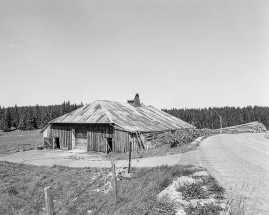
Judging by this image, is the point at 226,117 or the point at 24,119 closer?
the point at 24,119

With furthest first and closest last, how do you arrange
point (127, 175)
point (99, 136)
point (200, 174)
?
point (99, 136) < point (127, 175) < point (200, 174)

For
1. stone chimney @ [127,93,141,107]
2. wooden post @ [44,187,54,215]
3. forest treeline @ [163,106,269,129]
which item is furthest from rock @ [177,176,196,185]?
forest treeline @ [163,106,269,129]

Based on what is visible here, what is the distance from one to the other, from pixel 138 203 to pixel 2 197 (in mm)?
8020

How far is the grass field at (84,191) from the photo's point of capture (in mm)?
7363

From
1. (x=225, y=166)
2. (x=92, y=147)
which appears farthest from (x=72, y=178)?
(x=92, y=147)

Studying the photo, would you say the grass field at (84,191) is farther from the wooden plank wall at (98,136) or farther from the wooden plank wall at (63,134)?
the wooden plank wall at (63,134)

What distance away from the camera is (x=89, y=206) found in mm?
8727

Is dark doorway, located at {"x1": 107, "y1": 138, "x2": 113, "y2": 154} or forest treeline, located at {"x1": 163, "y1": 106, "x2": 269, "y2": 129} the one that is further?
forest treeline, located at {"x1": 163, "y1": 106, "x2": 269, "y2": 129}

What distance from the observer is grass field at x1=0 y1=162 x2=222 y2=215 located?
24.2ft

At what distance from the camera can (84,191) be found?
10922mm

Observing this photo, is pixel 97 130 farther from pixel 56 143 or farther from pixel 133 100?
pixel 133 100

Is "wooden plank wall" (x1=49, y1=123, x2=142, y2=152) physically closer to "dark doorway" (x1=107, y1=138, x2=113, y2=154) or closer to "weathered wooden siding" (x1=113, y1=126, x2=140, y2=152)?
"weathered wooden siding" (x1=113, y1=126, x2=140, y2=152)

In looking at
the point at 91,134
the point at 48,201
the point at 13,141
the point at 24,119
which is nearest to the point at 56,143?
the point at 91,134

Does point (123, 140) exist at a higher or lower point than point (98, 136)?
lower
